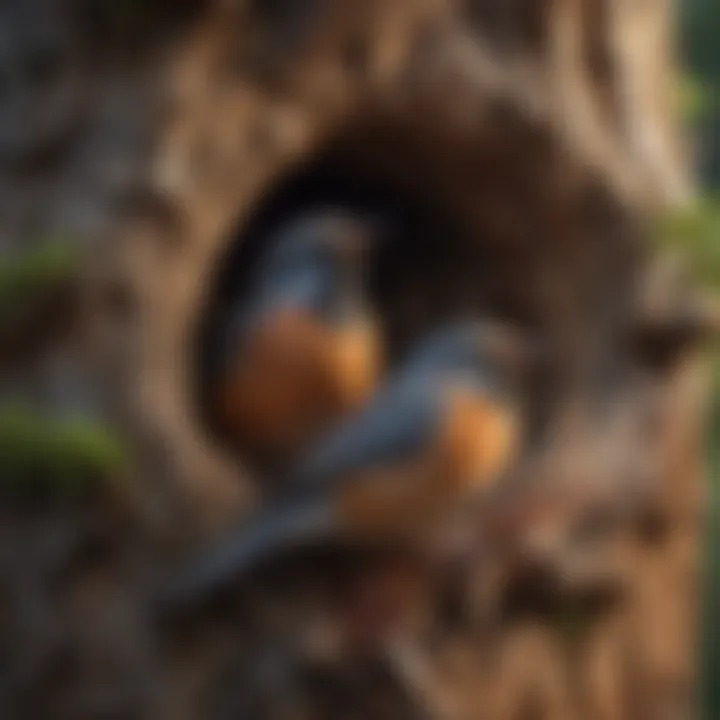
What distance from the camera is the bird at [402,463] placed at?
104 cm

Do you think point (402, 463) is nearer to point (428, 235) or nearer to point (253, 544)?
point (253, 544)

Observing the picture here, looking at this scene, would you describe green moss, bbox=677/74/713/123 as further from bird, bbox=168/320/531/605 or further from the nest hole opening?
bird, bbox=168/320/531/605

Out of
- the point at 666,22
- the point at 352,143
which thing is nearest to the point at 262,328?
the point at 352,143

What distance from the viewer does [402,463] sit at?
1085 millimetres

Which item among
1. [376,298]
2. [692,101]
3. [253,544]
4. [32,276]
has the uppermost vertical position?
[692,101]

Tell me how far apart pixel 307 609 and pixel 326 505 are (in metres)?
0.07

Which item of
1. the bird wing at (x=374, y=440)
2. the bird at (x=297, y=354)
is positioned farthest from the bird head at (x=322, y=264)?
the bird wing at (x=374, y=440)

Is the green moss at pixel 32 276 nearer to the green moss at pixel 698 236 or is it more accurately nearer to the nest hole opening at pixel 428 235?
the nest hole opening at pixel 428 235

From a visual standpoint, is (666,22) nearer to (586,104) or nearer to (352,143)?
(586,104)

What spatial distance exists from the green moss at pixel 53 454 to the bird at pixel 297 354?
184 millimetres

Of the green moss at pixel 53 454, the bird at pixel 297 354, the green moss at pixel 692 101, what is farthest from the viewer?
the green moss at pixel 692 101

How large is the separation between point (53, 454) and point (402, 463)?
0.73ft

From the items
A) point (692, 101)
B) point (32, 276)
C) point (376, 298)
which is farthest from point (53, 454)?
point (692, 101)

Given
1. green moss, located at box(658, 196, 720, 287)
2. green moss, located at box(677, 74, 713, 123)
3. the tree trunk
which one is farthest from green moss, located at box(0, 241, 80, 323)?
green moss, located at box(677, 74, 713, 123)
